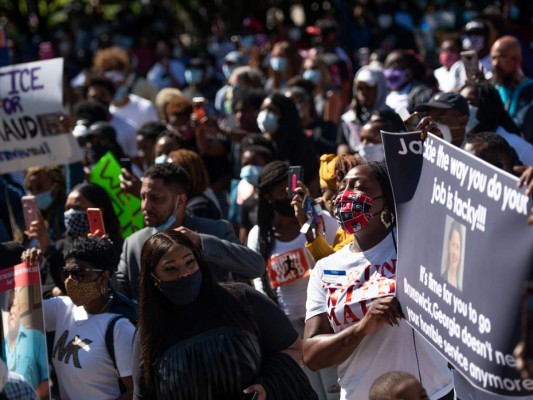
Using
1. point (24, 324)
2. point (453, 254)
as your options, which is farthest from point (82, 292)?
point (453, 254)

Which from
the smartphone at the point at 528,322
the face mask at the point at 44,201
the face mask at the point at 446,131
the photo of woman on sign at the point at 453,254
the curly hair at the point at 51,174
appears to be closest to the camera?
the smartphone at the point at 528,322

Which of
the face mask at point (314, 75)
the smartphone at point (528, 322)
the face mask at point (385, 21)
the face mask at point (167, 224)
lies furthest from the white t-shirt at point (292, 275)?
the face mask at point (385, 21)

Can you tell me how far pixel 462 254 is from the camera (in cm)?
385

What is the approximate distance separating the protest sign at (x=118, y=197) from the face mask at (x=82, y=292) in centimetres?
212

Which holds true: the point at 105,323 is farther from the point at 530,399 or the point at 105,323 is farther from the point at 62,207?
the point at 62,207

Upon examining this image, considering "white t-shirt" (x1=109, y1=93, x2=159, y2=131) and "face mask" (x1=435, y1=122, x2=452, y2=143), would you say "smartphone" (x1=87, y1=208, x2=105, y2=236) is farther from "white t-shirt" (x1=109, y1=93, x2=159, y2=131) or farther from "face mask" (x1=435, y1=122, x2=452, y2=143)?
"white t-shirt" (x1=109, y1=93, x2=159, y2=131)

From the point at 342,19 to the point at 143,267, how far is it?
12.3 meters

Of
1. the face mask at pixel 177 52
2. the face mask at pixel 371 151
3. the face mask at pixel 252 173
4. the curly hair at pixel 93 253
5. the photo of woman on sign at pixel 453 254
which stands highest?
the photo of woman on sign at pixel 453 254

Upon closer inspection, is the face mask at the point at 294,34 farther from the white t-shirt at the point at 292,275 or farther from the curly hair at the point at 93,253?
the curly hair at the point at 93,253

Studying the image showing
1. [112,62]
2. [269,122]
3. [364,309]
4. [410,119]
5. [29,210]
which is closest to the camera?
[364,309]

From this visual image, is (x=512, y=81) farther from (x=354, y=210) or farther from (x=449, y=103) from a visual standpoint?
(x=354, y=210)

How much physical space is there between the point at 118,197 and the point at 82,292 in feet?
7.85

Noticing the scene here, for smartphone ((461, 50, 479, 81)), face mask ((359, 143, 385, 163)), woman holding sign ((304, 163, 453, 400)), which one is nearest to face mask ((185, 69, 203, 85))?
smartphone ((461, 50, 479, 81))

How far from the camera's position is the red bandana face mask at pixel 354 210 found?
471cm
